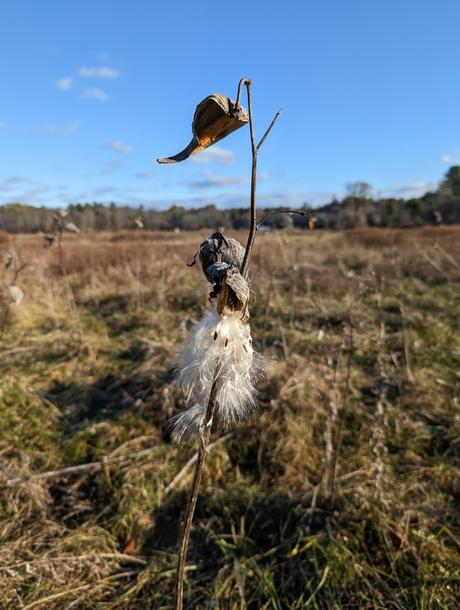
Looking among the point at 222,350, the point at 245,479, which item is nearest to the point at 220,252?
the point at 222,350

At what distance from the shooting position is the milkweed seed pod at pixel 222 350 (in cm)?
90

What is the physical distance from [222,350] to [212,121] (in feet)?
1.60

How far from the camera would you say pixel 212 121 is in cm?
87

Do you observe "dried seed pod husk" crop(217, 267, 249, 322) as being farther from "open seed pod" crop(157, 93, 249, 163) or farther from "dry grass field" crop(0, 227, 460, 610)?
"dry grass field" crop(0, 227, 460, 610)

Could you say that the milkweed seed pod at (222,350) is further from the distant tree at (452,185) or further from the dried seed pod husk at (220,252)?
the distant tree at (452,185)

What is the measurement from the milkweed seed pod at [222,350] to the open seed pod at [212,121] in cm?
19

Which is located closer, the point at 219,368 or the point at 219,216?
the point at 219,368

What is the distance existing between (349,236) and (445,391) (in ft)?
44.3

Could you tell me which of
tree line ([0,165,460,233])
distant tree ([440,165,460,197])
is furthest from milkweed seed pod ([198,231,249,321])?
distant tree ([440,165,460,197])

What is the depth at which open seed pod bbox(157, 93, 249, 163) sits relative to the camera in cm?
86

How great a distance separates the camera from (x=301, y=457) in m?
3.01

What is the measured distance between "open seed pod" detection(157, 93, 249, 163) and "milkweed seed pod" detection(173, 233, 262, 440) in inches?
7.4

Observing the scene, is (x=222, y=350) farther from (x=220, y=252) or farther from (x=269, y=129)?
(x=269, y=129)

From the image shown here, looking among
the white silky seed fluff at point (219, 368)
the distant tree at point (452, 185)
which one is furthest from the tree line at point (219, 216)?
the white silky seed fluff at point (219, 368)
